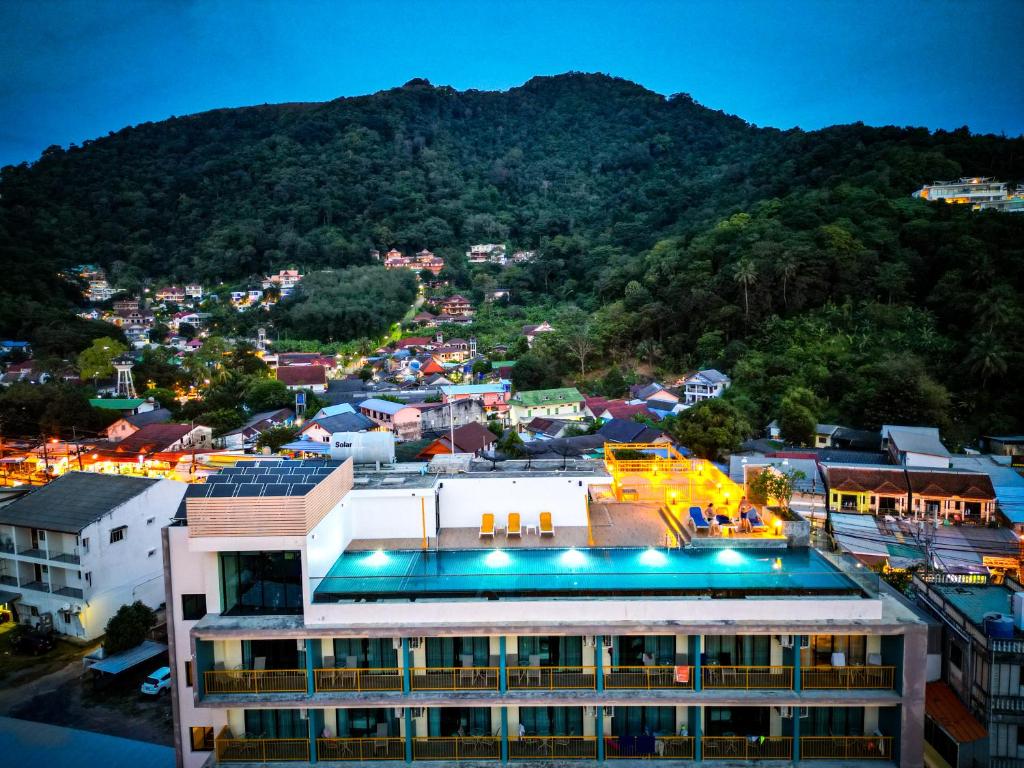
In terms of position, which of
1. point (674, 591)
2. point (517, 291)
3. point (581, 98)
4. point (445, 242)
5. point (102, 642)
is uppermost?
point (581, 98)

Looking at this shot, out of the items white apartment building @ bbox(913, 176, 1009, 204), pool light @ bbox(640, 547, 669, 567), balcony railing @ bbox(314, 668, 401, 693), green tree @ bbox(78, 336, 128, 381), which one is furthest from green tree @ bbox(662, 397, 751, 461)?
green tree @ bbox(78, 336, 128, 381)

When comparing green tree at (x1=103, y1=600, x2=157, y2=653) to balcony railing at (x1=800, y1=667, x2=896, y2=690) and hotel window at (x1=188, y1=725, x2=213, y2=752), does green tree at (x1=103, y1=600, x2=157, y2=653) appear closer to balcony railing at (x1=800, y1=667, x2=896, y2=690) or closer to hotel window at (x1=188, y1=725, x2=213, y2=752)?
hotel window at (x1=188, y1=725, x2=213, y2=752)

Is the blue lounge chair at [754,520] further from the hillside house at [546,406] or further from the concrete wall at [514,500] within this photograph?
the hillside house at [546,406]

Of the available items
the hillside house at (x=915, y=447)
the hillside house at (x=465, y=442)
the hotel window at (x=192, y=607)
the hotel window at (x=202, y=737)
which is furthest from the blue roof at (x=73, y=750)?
the hillside house at (x=915, y=447)

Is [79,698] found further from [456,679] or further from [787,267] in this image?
[787,267]

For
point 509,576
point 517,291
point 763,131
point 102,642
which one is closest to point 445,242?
point 517,291

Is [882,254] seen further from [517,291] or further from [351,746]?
[351,746]

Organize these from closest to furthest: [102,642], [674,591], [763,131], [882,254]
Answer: [674,591] → [102,642] → [882,254] → [763,131]
